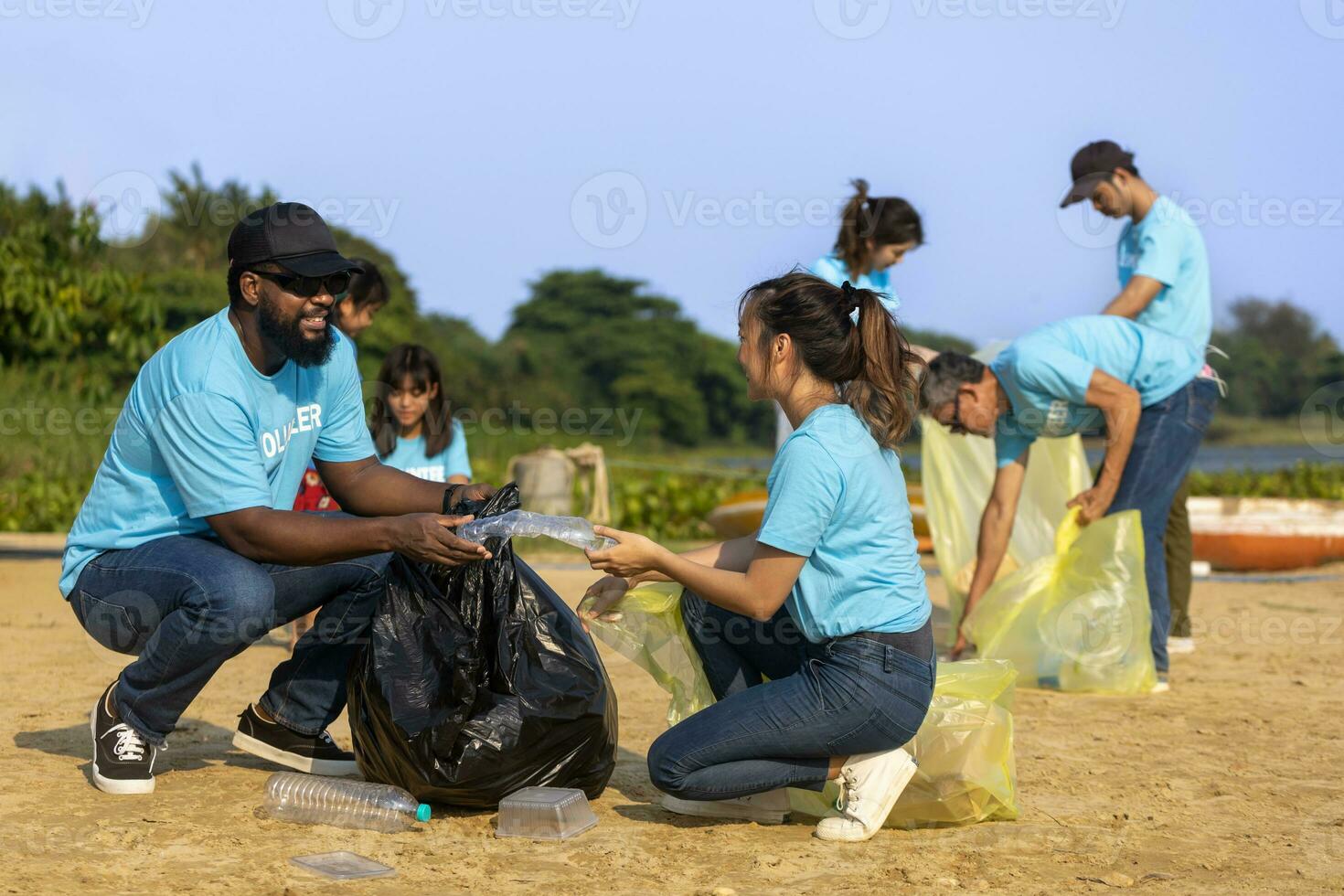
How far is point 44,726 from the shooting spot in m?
3.87

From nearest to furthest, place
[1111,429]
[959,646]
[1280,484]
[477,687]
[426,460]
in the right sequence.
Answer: [477,687] → [1111,429] → [959,646] → [426,460] → [1280,484]

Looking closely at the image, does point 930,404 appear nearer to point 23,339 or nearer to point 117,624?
point 117,624

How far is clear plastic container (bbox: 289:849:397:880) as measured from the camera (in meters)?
2.62

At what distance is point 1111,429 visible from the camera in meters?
4.71

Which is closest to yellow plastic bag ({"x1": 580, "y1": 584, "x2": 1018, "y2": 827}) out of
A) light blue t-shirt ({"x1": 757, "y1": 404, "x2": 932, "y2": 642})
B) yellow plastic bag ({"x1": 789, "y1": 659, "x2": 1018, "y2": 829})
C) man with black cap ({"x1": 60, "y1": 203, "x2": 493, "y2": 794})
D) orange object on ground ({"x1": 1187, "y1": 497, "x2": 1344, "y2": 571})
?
yellow plastic bag ({"x1": 789, "y1": 659, "x2": 1018, "y2": 829})

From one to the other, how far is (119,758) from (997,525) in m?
3.26

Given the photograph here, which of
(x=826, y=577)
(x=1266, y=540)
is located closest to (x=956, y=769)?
(x=826, y=577)

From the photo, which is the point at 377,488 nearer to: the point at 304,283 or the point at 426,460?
the point at 304,283

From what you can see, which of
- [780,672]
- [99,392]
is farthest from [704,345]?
[780,672]

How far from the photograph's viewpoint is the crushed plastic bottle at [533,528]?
2.90 metres

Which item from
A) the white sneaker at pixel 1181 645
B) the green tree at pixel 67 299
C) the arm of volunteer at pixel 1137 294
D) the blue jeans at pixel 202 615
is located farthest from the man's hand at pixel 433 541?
the green tree at pixel 67 299

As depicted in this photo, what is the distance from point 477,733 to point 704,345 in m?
59.8

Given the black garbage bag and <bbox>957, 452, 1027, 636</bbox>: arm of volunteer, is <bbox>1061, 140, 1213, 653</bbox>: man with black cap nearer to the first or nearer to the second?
<bbox>957, 452, 1027, 636</bbox>: arm of volunteer

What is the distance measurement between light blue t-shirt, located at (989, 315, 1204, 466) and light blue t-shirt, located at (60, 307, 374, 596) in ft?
8.22
